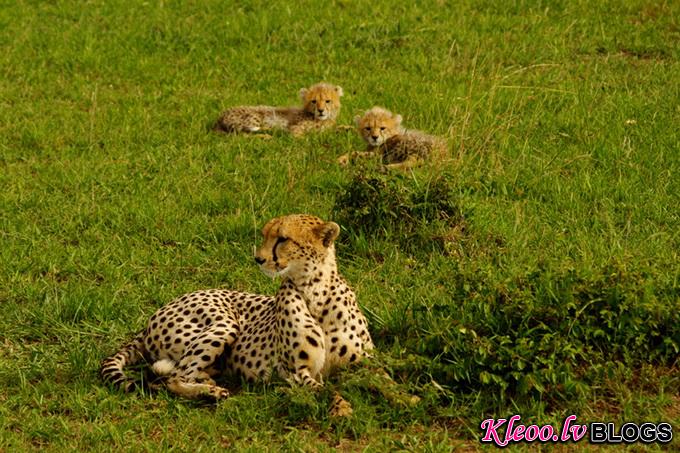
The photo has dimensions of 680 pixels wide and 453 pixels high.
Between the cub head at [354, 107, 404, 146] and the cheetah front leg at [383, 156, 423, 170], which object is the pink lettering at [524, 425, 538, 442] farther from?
the cub head at [354, 107, 404, 146]

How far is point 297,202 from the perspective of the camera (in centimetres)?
729

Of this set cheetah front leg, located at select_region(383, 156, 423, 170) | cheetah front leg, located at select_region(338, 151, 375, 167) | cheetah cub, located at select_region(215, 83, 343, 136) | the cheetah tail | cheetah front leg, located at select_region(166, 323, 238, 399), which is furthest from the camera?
cheetah cub, located at select_region(215, 83, 343, 136)

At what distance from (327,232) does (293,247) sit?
0.53 feet

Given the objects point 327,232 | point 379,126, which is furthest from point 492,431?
point 379,126

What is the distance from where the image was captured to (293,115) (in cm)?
913

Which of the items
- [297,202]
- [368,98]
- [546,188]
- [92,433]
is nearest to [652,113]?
[546,188]

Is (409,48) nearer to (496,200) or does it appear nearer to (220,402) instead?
(496,200)

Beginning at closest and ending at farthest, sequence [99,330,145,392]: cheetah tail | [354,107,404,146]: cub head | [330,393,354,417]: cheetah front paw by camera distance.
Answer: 1. [330,393,354,417]: cheetah front paw
2. [99,330,145,392]: cheetah tail
3. [354,107,404,146]: cub head

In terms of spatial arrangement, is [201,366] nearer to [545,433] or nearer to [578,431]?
[545,433]

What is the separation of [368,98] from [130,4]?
330cm

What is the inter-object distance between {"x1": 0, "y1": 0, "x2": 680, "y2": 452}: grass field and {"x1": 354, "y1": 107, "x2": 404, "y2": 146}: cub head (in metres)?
0.26

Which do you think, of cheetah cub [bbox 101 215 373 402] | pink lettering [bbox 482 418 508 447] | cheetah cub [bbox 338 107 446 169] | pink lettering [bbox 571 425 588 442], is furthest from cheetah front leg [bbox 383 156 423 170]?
pink lettering [bbox 571 425 588 442]

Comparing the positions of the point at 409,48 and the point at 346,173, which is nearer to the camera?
the point at 346,173

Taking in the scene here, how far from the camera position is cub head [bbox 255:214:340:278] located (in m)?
4.94
